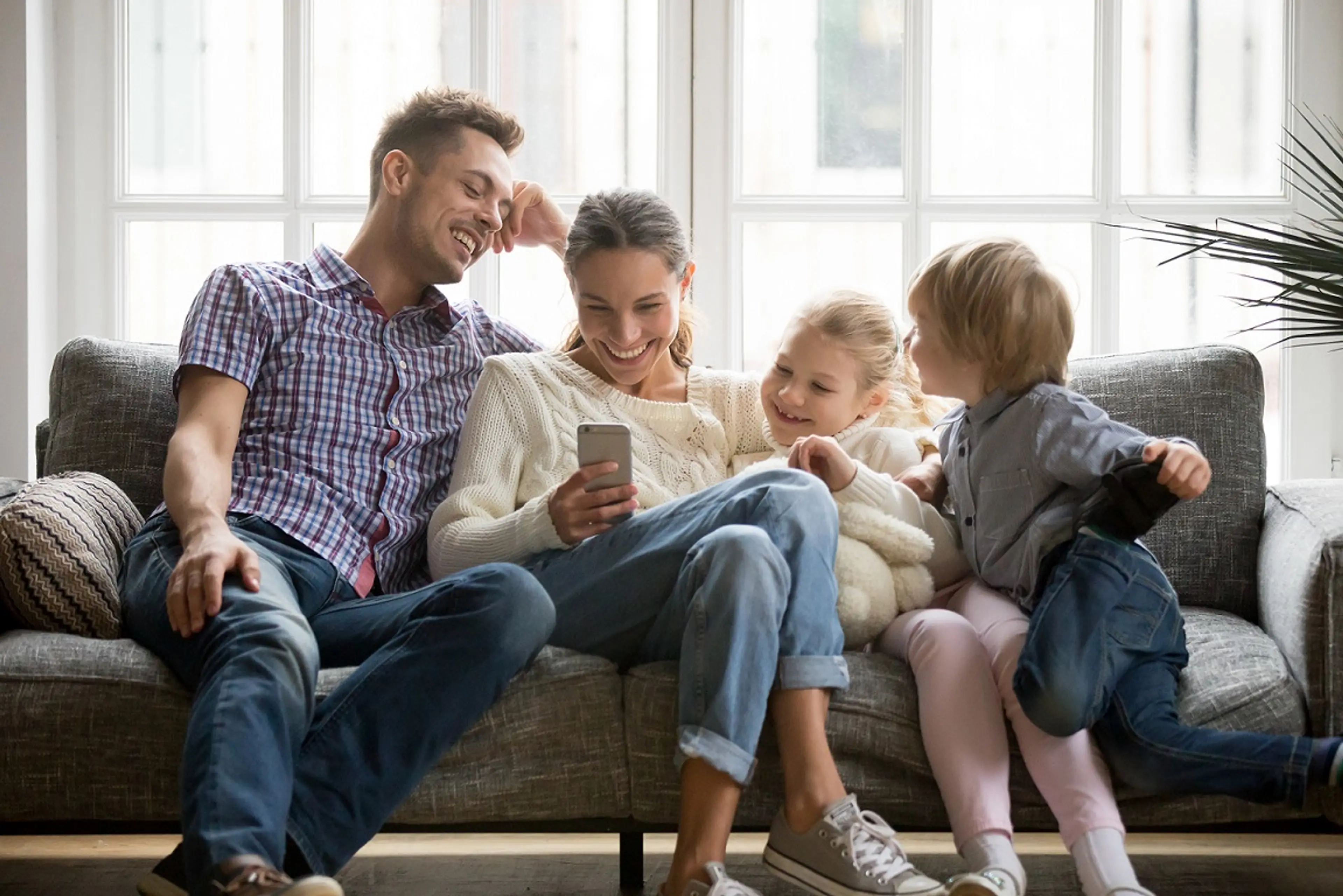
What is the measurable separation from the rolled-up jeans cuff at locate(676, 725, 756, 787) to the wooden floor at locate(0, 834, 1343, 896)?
58cm

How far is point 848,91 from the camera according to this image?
2.97 m

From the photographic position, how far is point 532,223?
2.47 m

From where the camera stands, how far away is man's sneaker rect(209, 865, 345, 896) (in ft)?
4.34

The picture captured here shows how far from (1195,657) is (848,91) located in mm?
1593

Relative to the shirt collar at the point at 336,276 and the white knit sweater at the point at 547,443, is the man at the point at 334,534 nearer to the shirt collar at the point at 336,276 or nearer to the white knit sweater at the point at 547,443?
the shirt collar at the point at 336,276

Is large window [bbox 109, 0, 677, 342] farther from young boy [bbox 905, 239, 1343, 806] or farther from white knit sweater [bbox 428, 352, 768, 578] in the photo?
young boy [bbox 905, 239, 1343, 806]

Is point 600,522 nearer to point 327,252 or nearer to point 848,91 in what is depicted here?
point 327,252

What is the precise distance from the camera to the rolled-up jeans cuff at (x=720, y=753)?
62.1 inches

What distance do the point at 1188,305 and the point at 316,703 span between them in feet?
7.03

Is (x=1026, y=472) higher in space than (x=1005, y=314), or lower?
lower

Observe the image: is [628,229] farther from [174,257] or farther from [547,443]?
[174,257]

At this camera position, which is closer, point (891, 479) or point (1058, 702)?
point (1058, 702)

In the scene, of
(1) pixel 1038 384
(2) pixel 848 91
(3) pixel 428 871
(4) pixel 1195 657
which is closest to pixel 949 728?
(4) pixel 1195 657

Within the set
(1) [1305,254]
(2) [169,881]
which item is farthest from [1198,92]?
(2) [169,881]
